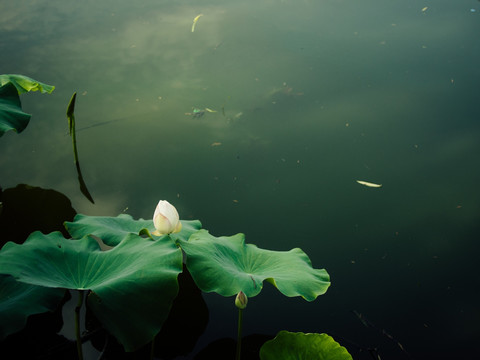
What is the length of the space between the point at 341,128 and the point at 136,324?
59.1 inches

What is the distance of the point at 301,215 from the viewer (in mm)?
1654

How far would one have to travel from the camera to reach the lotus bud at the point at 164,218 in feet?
3.71

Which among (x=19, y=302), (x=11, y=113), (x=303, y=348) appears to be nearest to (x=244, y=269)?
(x=303, y=348)

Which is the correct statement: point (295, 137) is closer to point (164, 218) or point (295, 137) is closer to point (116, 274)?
point (164, 218)

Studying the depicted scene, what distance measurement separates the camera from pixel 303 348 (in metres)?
0.97

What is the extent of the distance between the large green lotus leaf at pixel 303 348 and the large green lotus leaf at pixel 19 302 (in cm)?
48

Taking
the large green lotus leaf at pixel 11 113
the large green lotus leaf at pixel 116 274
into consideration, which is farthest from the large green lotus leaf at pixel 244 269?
the large green lotus leaf at pixel 11 113

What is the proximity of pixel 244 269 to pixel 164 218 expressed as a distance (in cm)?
25

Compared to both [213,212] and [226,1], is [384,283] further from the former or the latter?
[226,1]

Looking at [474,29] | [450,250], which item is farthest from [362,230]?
[474,29]

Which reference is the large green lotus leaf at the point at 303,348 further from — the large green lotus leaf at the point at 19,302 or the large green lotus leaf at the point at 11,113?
the large green lotus leaf at the point at 11,113

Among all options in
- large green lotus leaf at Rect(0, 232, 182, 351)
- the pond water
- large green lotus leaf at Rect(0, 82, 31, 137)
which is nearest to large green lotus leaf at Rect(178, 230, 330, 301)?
large green lotus leaf at Rect(0, 232, 182, 351)

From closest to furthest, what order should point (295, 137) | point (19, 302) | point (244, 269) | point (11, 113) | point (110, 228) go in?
1. point (19, 302)
2. point (244, 269)
3. point (110, 228)
4. point (11, 113)
5. point (295, 137)

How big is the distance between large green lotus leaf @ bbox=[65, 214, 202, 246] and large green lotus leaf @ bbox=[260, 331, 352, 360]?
1.19 feet
